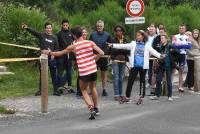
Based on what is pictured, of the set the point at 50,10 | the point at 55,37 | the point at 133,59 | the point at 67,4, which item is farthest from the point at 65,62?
the point at 67,4

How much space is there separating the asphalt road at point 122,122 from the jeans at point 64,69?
6.64 ft

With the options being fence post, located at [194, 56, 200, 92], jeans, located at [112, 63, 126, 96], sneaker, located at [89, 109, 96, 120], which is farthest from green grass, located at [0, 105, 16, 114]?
fence post, located at [194, 56, 200, 92]

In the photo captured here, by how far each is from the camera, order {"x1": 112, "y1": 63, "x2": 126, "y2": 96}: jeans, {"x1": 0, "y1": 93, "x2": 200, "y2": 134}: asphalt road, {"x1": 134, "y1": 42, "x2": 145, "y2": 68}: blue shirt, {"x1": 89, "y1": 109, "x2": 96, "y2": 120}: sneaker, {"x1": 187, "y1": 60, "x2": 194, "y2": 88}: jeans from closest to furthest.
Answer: {"x1": 0, "y1": 93, "x2": 200, "y2": 134}: asphalt road < {"x1": 89, "y1": 109, "x2": 96, "y2": 120}: sneaker < {"x1": 134, "y1": 42, "x2": 145, "y2": 68}: blue shirt < {"x1": 112, "y1": 63, "x2": 126, "y2": 96}: jeans < {"x1": 187, "y1": 60, "x2": 194, "y2": 88}: jeans

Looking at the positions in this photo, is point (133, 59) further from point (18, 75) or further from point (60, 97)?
point (18, 75)

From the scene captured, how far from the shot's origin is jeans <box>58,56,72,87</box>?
47.9 feet

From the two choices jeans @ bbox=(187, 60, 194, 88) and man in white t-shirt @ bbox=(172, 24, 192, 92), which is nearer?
man in white t-shirt @ bbox=(172, 24, 192, 92)

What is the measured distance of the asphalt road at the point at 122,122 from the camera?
33.3ft

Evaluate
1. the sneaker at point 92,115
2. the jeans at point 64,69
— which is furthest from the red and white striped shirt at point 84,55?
the jeans at point 64,69

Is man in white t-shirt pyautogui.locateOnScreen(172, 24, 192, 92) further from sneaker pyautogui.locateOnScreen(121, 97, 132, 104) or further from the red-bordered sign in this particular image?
sneaker pyautogui.locateOnScreen(121, 97, 132, 104)

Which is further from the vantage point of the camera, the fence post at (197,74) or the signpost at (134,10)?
the signpost at (134,10)

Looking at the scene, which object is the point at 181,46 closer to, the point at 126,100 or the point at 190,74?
the point at 190,74

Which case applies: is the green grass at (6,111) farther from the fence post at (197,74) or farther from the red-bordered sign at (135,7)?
the red-bordered sign at (135,7)

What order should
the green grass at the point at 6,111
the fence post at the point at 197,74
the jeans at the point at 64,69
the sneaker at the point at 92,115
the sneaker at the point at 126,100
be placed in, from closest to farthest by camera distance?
the sneaker at the point at 92,115, the green grass at the point at 6,111, the sneaker at the point at 126,100, the jeans at the point at 64,69, the fence post at the point at 197,74

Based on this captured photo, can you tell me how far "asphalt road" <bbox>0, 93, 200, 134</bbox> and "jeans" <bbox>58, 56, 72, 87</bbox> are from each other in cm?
202
